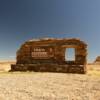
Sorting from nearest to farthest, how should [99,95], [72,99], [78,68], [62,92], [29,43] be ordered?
1. [72,99]
2. [99,95]
3. [62,92]
4. [78,68]
5. [29,43]

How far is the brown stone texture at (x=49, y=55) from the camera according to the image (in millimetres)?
25031

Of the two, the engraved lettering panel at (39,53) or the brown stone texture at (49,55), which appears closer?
the brown stone texture at (49,55)

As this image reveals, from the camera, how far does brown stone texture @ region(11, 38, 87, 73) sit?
25.0 metres

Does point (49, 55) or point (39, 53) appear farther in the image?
point (39, 53)

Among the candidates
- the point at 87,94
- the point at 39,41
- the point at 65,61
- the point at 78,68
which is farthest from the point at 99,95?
the point at 39,41

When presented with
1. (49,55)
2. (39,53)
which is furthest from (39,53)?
(49,55)

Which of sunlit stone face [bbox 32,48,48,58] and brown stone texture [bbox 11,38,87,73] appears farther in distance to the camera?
sunlit stone face [bbox 32,48,48,58]

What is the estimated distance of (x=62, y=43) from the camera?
25.9m

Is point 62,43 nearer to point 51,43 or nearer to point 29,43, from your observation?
point 51,43

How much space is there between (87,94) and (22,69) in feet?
52.0

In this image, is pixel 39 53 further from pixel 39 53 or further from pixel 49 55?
pixel 49 55

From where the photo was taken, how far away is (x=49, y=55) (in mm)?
26203

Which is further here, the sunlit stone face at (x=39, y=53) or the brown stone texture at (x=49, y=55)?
the sunlit stone face at (x=39, y=53)

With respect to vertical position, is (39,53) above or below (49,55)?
above
